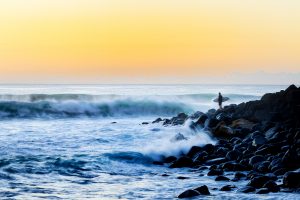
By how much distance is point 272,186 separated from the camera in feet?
32.3

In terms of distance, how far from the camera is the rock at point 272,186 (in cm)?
977

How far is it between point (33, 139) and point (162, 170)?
7991 mm

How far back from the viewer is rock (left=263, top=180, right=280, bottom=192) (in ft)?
32.0

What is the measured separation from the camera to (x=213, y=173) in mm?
12180

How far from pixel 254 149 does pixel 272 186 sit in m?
4.94

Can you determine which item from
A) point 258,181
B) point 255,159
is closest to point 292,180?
point 258,181

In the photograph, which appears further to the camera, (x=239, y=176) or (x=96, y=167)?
(x=96, y=167)

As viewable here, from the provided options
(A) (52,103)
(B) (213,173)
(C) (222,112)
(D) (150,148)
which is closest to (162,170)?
(B) (213,173)

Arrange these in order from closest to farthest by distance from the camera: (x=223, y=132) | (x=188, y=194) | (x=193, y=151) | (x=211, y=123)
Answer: (x=188, y=194)
(x=193, y=151)
(x=223, y=132)
(x=211, y=123)

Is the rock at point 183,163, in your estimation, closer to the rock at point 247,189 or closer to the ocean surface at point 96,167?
the ocean surface at point 96,167

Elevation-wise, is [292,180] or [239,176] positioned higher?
[292,180]

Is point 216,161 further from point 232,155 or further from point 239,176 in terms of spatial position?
point 239,176

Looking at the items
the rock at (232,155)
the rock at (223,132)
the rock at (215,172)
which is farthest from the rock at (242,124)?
the rock at (215,172)

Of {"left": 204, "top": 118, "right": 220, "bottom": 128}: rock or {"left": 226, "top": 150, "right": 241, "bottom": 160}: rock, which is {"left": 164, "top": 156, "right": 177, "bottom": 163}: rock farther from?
{"left": 204, "top": 118, "right": 220, "bottom": 128}: rock
